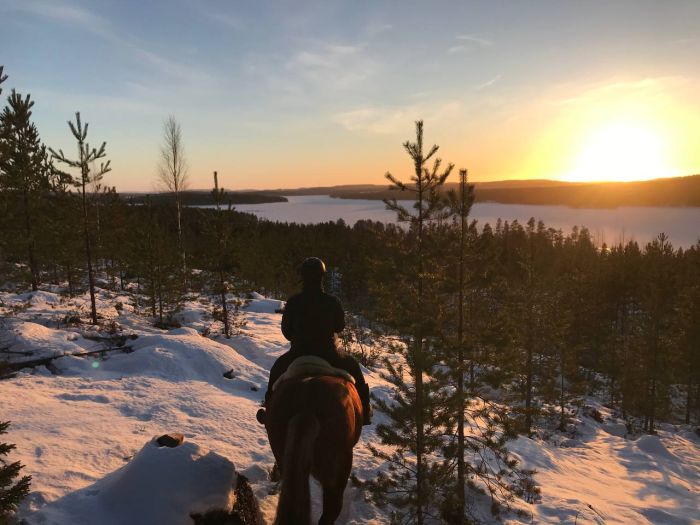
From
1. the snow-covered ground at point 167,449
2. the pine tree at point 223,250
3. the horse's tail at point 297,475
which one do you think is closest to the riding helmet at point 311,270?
the horse's tail at point 297,475

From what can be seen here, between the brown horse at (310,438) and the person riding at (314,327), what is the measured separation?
1.71ft

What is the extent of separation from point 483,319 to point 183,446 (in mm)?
9143

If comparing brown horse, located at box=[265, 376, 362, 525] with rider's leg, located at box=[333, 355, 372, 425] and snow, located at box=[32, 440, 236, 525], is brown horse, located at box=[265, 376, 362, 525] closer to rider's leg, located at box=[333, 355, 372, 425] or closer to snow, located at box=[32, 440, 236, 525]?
rider's leg, located at box=[333, 355, 372, 425]

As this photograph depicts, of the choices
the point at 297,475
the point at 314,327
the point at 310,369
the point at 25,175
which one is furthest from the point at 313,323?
the point at 25,175

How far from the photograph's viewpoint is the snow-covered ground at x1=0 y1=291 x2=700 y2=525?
201 inches

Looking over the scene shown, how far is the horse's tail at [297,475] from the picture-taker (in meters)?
3.22

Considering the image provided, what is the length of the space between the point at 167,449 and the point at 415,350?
3930 millimetres

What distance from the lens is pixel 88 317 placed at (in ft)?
58.1

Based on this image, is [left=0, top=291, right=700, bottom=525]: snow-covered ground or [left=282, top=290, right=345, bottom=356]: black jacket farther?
[left=0, top=291, right=700, bottom=525]: snow-covered ground

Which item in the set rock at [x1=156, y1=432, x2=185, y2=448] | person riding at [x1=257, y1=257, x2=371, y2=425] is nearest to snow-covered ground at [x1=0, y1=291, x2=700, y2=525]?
rock at [x1=156, y1=432, x2=185, y2=448]

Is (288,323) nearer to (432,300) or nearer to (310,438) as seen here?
(310,438)

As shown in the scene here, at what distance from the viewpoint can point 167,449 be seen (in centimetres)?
546

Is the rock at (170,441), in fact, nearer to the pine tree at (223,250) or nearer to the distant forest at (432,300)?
the distant forest at (432,300)

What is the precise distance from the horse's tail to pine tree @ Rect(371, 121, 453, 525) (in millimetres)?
3284
